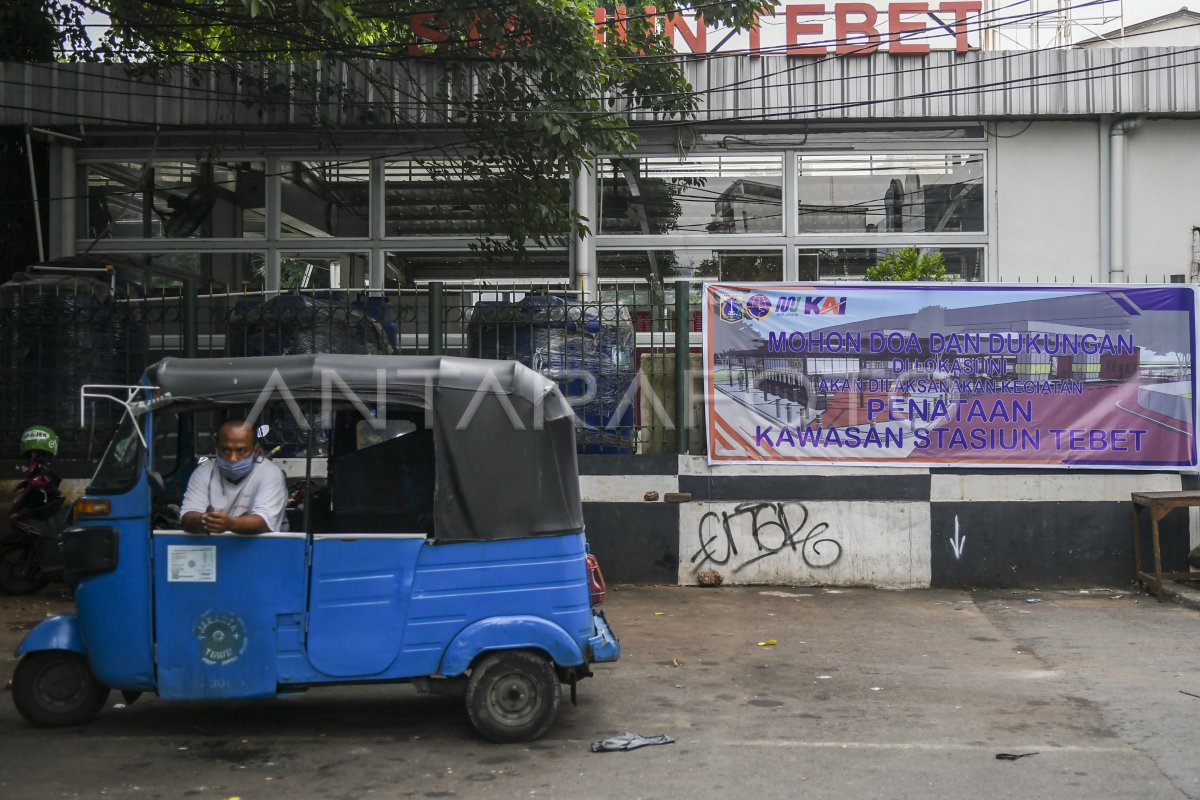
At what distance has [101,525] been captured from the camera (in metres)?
5.41

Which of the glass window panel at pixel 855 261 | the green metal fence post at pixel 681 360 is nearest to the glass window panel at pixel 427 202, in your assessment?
the glass window panel at pixel 855 261

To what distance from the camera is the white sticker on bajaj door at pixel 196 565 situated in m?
5.33

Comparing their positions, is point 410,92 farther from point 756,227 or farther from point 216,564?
point 216,564

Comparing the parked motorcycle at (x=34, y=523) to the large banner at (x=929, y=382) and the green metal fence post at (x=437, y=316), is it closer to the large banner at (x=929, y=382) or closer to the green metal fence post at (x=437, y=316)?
the green metal fence post at (x=437, y=316)

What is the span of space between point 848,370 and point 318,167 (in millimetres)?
7313

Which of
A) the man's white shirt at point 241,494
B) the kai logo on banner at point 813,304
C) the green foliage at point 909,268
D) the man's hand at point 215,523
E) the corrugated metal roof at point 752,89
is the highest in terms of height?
the corrugated metal roof at point 752,89

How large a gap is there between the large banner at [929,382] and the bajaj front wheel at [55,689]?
5.53 m

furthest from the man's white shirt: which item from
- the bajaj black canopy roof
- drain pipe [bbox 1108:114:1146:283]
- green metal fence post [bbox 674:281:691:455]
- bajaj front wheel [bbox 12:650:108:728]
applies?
drain pipe [bbox 1108:114:1146:283]

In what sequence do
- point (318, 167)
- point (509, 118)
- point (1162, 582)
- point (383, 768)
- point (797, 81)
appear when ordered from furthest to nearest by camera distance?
point (318, 167) < point (797, 81) < point (509, 118) < point (1162, 582) < point (383, 768)

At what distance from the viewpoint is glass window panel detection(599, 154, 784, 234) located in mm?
13523

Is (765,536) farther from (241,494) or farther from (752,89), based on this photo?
(752,89)

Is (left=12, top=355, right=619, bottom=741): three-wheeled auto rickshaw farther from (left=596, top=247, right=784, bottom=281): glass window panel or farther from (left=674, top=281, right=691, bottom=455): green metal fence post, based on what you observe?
(left=596, top=247, right=784, bottom=281): glass window panel

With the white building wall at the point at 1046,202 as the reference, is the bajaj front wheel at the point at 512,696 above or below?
below

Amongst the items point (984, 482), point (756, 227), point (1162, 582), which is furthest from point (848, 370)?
point (756, 227)
